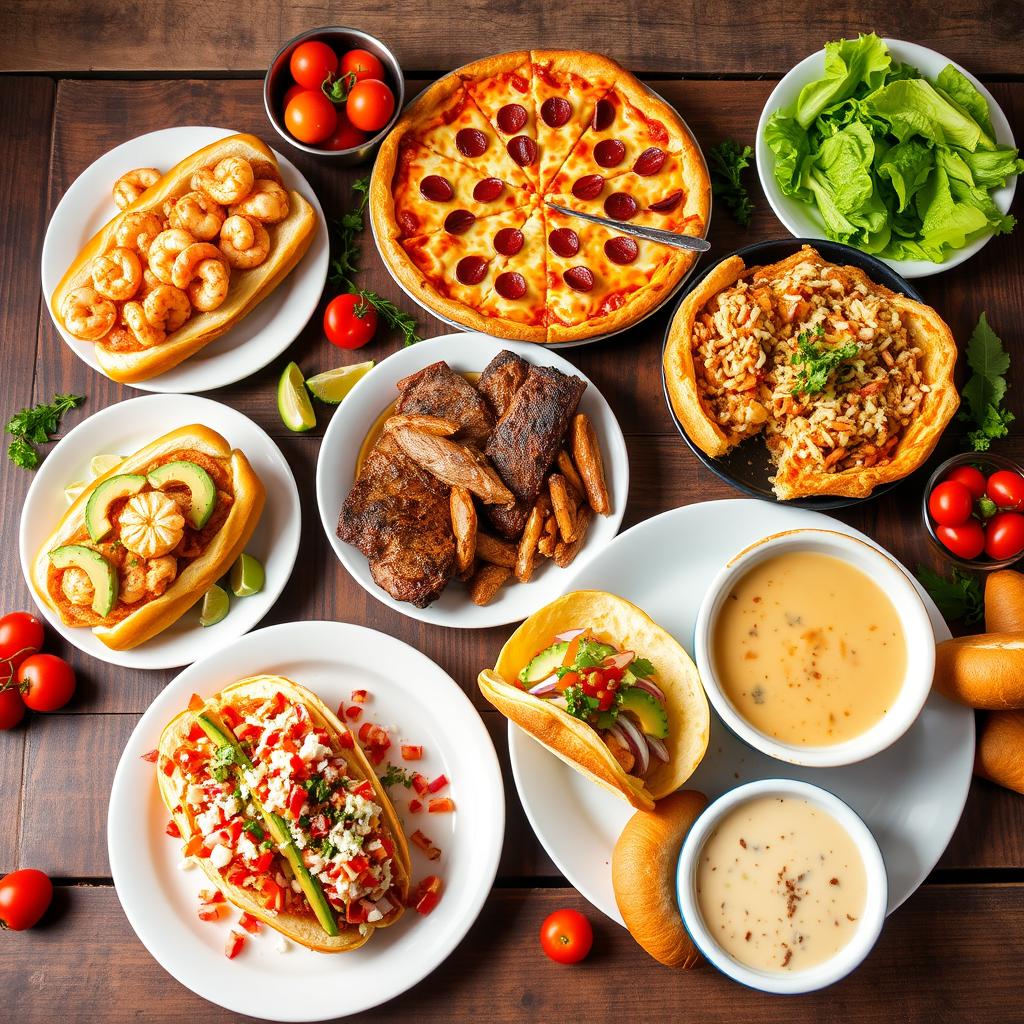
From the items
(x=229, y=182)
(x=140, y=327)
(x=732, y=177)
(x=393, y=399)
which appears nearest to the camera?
(x=140, y=327)

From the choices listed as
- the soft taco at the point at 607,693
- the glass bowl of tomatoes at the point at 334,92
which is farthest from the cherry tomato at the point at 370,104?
the soft taco at the point at 607,693

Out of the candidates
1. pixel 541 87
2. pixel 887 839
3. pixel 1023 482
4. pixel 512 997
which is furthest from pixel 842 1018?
pixel 541 87

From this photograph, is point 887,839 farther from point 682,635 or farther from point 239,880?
point 239,880

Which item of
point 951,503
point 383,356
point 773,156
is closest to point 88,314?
point 383,356

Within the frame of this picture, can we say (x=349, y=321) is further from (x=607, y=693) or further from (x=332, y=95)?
(x=607, y=693)

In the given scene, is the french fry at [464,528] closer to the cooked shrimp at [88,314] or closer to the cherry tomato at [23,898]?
the cooked shrimp at [88,314]

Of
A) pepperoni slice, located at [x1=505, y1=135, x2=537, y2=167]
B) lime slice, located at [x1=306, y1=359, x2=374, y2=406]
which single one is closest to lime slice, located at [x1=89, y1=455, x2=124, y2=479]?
lime slice, located at [x1=306, y1=359, x2=374, y2=406]

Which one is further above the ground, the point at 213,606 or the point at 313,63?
the point at 313,63

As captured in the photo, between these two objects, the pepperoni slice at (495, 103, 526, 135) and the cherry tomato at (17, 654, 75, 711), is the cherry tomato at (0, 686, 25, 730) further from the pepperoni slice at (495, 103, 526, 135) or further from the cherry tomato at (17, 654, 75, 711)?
the pepperoni slice at (495, 103, 526, 135)
